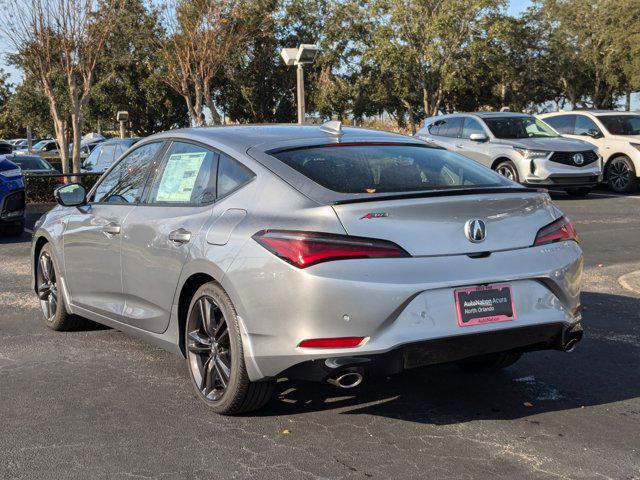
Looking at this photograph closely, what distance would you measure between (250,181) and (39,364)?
2199 mm

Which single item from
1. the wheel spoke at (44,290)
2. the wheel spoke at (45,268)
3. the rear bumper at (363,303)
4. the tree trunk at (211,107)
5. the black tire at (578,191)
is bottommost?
the black tire at (578,191)

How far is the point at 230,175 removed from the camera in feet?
16.2

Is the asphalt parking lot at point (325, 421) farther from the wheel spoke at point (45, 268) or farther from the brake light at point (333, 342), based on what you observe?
the wheel spoke at point (45, 268)

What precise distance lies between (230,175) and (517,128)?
1482 centimetres

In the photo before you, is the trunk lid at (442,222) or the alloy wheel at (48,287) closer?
the trunk lid at (442,222)

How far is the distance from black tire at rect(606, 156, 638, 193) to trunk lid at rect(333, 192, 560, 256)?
15.5m

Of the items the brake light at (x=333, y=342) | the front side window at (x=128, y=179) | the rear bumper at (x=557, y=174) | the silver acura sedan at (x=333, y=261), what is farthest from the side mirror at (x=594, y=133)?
the brake light at (x=333, y=342)

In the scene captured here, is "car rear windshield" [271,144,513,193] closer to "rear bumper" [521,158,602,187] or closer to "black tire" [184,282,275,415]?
"black tire" [184,282,275,415]

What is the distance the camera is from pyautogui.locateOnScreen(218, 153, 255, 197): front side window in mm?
4828

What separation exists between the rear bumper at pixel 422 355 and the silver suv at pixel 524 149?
12.6 m

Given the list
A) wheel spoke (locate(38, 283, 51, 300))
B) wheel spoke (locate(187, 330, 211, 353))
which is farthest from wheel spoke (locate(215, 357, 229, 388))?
wheel spoke (locate(38, 283, 51, 300))

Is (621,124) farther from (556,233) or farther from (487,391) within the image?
(556,233)

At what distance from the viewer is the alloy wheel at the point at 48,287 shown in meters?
6.99

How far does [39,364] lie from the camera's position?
5949 millimetres
